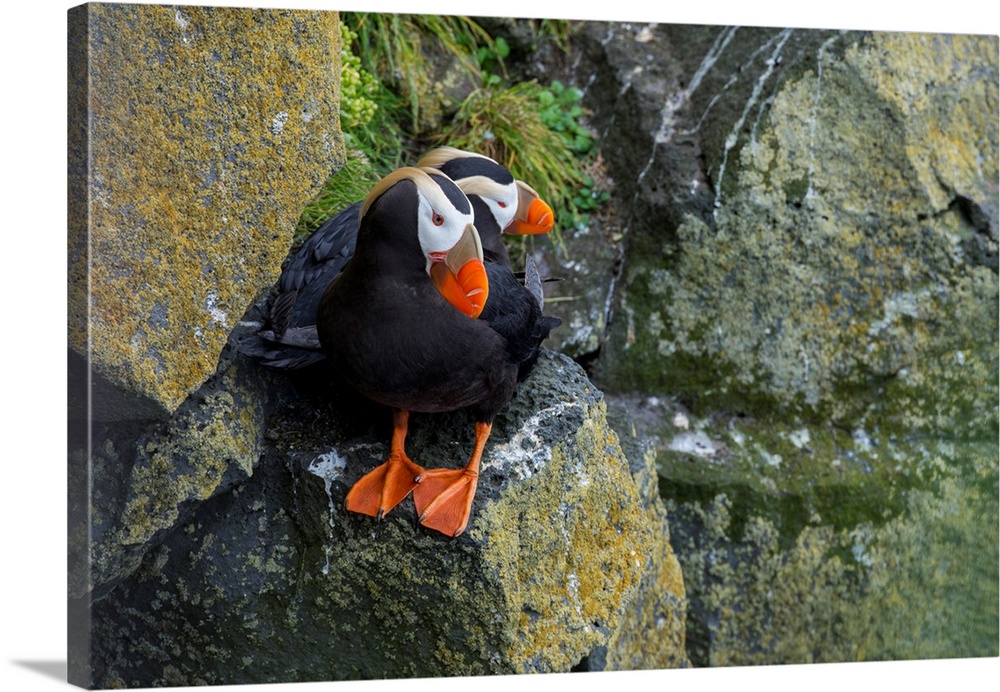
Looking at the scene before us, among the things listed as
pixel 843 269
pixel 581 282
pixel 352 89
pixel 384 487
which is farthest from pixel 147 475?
pixel 843 269

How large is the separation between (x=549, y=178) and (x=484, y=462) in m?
2.02

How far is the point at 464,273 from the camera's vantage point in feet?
10.1

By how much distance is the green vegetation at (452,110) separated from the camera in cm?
464

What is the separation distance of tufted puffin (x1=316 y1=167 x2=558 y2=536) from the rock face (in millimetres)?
2166

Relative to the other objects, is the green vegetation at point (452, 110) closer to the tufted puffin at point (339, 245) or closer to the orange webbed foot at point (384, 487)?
the tufted puffin at point (339, 245)

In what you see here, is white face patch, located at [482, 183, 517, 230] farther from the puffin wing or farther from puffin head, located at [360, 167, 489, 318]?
puffin head, located at [360, 167, 489, 318]

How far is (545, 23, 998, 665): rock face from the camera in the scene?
5.30 m

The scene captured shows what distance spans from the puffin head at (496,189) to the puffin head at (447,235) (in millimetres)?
539

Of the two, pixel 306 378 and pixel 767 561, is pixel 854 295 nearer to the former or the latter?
pixel 767 561

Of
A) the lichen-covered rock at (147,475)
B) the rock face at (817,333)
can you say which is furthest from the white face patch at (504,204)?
the rock face at (817,333)

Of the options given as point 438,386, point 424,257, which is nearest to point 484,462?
point 438,386

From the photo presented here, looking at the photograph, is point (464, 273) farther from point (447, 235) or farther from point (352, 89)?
point (352, 89)

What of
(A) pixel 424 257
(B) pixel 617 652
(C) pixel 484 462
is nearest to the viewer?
(A) pixel 424 257

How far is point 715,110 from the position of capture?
5383 millimetres
